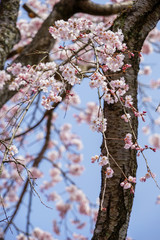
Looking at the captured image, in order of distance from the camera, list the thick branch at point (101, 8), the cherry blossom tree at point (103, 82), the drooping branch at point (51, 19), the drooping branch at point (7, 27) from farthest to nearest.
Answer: the thick branch at point (101, 8) → the drooping branch at point (51, 19) → the drooping branch at point (7, 27) → the cherry blossom tree at point (103, 82)

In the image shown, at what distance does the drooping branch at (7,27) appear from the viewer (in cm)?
332

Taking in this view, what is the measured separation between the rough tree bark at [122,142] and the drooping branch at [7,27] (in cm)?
149

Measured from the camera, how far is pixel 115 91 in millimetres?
1915

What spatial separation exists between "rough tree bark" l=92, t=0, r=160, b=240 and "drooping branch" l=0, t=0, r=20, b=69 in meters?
1.49

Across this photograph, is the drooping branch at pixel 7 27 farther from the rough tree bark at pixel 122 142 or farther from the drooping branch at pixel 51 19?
the rough tree bark at pixel 122 142

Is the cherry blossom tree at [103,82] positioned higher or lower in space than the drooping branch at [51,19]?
lower

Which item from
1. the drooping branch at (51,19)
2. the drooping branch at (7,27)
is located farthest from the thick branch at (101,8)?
the drooping branch at (7,27)

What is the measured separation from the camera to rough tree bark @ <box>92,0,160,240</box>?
1882 millimetres

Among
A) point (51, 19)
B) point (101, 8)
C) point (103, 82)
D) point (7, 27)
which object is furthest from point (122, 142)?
point (101, 8)

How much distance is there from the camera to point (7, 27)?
3.42 metres

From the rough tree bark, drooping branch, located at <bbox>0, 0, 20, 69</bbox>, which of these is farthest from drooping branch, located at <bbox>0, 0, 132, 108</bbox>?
the rough tree bark

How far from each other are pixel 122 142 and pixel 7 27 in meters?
2.28

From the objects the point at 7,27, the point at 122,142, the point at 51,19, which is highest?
the point at 51,19

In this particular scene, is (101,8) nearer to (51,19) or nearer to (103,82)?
(51,19)
